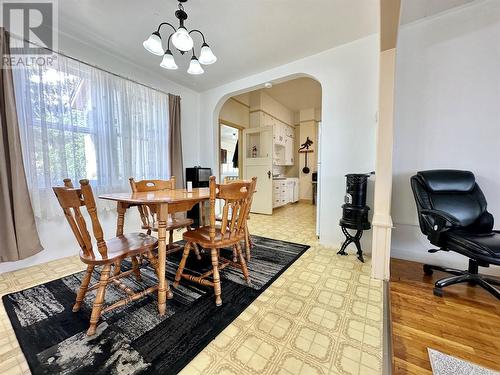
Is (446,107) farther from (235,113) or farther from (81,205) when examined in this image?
(235,113)

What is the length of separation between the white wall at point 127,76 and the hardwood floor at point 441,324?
3305 millimetres


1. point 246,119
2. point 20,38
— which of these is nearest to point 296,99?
point 246,119

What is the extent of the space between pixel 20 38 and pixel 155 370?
326 centimetres

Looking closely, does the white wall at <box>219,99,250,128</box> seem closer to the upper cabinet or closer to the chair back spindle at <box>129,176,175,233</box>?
the upper cabinet

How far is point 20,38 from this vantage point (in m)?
2.07

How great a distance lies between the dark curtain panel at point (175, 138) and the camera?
11.5 ft

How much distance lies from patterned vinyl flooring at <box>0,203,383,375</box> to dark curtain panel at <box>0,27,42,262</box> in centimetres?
33

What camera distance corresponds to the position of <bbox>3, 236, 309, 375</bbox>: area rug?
1.07 m

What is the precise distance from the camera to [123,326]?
1.31m

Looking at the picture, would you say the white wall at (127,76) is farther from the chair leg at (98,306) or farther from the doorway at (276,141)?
the chair leg at (98,306)

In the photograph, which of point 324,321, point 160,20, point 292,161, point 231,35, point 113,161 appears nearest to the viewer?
point 324,321

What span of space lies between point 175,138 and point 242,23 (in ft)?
6.71

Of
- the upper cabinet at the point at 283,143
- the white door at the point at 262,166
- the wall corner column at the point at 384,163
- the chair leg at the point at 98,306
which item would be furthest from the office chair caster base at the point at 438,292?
the upper cabinet at the point at 283,143

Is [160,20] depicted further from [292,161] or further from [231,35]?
[292,161]
